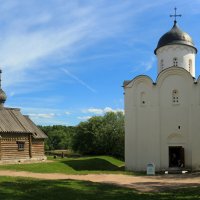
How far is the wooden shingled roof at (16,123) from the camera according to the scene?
112 feet

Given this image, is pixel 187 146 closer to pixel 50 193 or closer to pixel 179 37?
pixel 179 37

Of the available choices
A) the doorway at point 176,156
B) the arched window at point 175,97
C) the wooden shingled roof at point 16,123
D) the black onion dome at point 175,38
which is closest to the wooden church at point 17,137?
the wooden shingled roof at point 16,123

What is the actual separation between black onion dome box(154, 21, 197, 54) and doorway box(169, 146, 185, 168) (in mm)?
9385

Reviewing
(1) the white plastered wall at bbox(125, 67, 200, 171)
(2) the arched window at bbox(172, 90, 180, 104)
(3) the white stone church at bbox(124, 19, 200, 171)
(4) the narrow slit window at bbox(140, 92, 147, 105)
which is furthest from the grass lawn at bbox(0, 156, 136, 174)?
(2) the arched window at bbox(172, 90, 180, 104)

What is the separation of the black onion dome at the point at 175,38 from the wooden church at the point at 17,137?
1428 centimetres

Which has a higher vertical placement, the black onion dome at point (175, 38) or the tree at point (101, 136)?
the black onion dome at point (175, 38)

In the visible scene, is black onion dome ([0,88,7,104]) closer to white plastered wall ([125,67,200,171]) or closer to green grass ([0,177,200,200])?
white plastered wall ([125,67,200,171])

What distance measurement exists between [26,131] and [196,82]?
1558 cm

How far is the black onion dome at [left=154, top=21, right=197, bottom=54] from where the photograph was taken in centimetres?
3453

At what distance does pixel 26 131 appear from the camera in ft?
116

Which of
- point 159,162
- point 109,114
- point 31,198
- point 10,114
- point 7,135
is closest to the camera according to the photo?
point 31,198

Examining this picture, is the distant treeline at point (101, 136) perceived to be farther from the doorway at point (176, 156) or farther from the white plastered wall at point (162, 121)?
the doorway at point (176, 156)

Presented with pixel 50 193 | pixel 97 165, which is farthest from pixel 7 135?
pixel 50 193

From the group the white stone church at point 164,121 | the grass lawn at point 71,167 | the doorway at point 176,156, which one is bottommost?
the grass lawn at point 71,167
